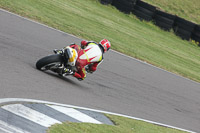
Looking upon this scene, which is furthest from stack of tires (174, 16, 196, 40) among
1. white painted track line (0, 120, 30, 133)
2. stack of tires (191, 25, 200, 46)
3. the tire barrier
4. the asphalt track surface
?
white painted track line (0, 120, 30, 133)

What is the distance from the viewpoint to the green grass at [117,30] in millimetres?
15472

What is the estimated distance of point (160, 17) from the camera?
23797 mm

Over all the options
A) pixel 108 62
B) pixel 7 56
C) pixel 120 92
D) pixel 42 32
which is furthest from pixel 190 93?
pixel 7 56

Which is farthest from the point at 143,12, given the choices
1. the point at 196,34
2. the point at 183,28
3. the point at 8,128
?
the point at 8,128

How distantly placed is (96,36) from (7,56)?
24.6ft

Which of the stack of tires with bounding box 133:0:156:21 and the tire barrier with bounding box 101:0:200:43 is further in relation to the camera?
the stack of tires with bounding box 133:0:156:21

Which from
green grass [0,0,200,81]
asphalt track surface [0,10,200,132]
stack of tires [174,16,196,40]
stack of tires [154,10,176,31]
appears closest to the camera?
asphalt track surface [0,10,200,132]

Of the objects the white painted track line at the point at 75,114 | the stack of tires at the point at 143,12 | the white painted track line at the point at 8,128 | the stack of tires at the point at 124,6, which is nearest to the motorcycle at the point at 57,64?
the white painted track line at the point at 75,114

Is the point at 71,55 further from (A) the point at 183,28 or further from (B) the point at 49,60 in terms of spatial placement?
(A) the point at 183,28

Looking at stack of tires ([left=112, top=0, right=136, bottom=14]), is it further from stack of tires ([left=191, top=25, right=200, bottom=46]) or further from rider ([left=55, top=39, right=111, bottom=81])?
rider ([left=55, top=39, right=111, bottom=81])

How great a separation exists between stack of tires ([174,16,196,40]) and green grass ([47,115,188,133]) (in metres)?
15.1

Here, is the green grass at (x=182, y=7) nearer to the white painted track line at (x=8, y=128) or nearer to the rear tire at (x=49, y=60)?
the rear tire at (x=49, y=60)

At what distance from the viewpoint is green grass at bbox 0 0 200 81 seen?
15.5 metres

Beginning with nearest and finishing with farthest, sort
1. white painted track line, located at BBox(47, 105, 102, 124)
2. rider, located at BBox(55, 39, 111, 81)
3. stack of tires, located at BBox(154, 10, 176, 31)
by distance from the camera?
white painted track line, located at BBox(47, 105, 102, 124) → rider, located at BBox(55, 39, 111, 81) → stack of tires, located at BBox(154, 10, 176, 31)
